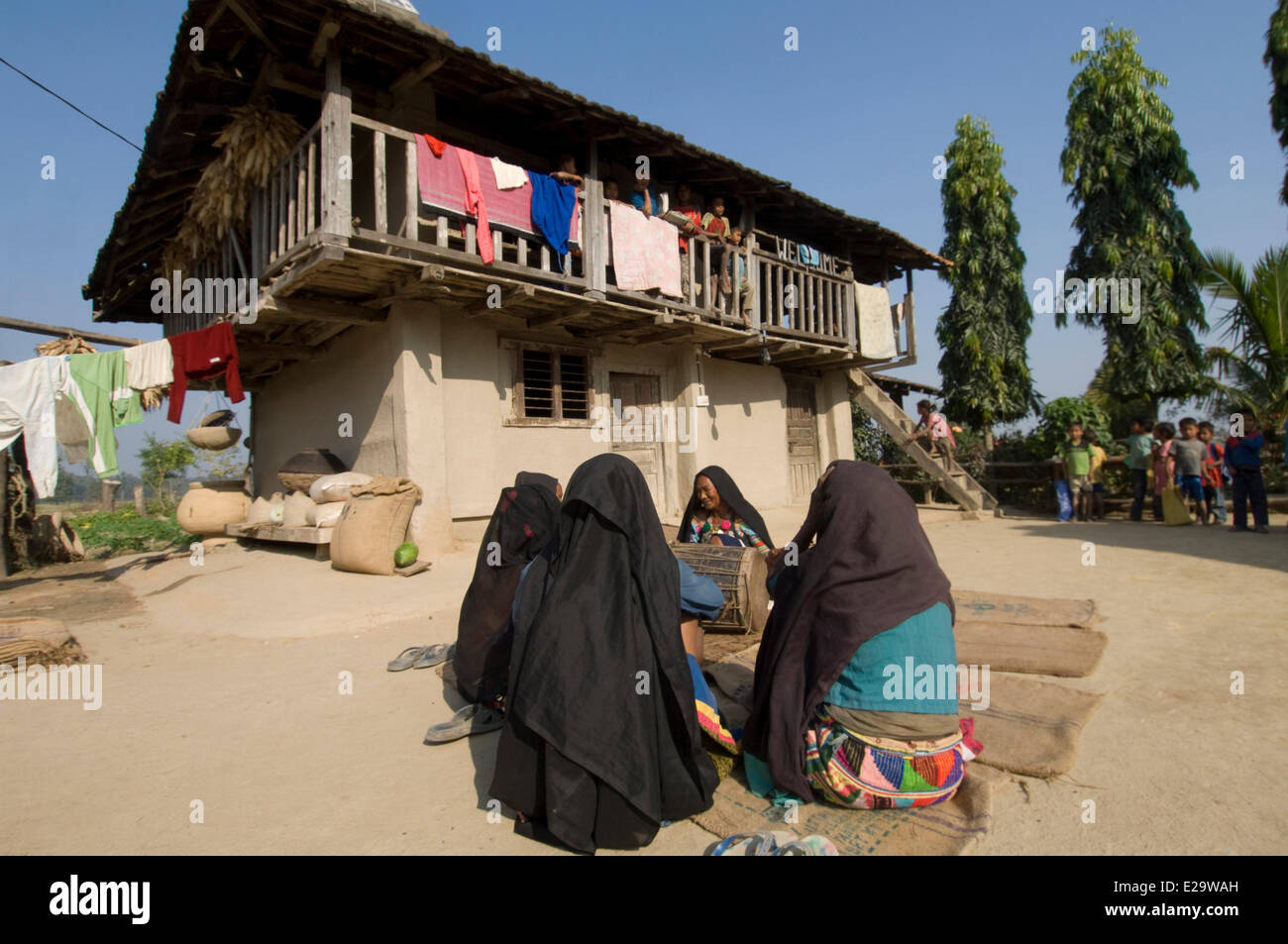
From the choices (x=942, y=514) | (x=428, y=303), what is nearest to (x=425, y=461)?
(x=428, y=303)

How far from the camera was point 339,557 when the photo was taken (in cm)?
695

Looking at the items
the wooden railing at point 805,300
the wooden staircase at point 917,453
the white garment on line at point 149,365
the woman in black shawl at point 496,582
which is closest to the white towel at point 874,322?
→ the wooden railing at point 805,300

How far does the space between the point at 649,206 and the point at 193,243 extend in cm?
672

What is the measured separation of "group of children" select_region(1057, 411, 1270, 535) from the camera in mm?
8867

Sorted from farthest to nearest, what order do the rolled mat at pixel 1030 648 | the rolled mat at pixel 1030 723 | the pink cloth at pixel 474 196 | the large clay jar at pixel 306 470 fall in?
the large clay jar at pixel 306 470 < the pink cloth at pixel 474 196 < the rolled mat at pixel 1030 648 < the rolled mat at pixel 1030 723

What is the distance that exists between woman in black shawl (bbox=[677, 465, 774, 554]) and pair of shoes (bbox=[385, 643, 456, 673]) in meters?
2.05

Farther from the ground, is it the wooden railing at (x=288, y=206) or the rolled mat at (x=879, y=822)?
the wooden railing at (x=288, y=206)

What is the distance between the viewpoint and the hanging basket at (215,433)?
379 inches

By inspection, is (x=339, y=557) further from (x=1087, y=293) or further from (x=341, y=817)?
(x=1087, y=293)

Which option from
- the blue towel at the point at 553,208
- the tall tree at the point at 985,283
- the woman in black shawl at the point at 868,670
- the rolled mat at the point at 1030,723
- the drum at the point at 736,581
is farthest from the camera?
the tall tree at the point at 985,283

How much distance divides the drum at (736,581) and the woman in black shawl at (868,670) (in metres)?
2.18

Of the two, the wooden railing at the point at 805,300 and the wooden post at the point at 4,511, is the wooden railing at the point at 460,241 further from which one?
the wooden post at the point at 4,511

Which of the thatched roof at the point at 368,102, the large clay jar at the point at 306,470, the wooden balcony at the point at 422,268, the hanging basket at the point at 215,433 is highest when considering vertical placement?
the thatched roof at the point at 368,102
